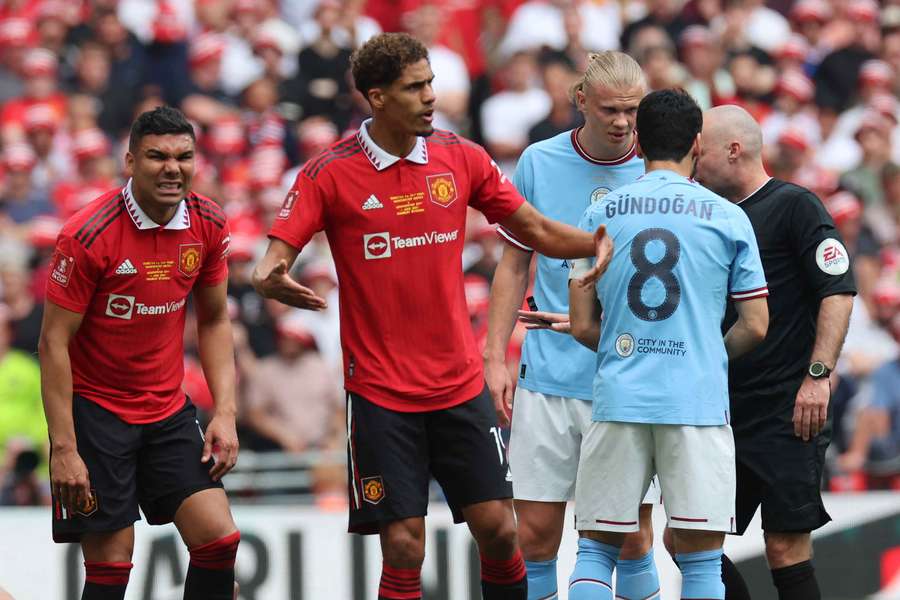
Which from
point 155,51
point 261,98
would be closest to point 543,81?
point 261,98

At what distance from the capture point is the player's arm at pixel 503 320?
7.49m

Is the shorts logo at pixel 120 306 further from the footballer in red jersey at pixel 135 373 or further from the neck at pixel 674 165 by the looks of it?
the neck at pixel 674 165

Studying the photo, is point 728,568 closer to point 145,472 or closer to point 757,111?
point 145,472

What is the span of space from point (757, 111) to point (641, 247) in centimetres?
968

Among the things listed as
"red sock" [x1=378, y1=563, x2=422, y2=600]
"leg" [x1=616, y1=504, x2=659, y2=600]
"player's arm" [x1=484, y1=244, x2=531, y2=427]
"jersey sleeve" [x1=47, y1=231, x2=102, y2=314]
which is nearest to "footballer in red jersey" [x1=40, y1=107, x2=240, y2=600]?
"jersey sleeve" [x1=47, y1=231, x2=102, y2=314]

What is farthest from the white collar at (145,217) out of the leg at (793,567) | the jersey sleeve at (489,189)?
the leg at (793,567)

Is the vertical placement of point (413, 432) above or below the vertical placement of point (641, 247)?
below

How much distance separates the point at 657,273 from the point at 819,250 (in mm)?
1037

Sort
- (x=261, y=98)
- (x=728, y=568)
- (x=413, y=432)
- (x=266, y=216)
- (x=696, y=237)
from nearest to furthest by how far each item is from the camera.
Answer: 1. (x=696, y=237)
2. (x=413, y=432)
3. (x=728, y=568)
4. (x=266, y=216)
5. (x=261, y=98)

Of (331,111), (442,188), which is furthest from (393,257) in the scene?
(331,111)

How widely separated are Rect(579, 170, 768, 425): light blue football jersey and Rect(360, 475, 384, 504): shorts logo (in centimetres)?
99

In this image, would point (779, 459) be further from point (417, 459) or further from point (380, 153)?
point (380, 153)

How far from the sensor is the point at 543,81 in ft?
50.5

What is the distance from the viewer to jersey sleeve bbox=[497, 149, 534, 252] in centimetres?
757
